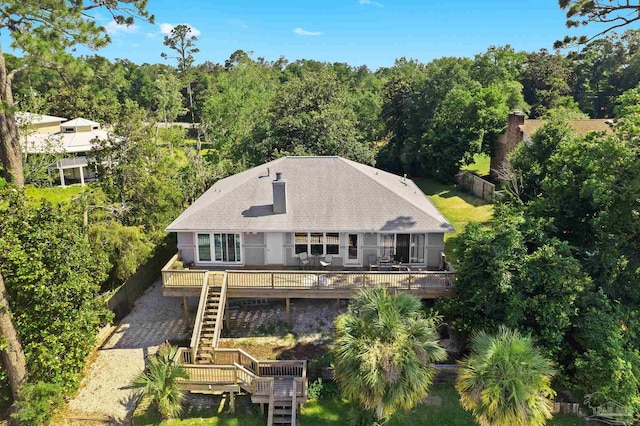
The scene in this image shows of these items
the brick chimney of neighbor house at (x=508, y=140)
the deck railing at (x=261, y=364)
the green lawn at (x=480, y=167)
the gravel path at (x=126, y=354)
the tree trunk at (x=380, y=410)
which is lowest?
the gravel path at (x=126, y=354)

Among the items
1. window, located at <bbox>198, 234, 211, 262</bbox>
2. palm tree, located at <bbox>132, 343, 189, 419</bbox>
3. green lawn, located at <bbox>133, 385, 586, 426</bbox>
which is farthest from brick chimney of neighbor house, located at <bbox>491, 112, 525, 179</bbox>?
palm tree, located at <bbox>132, 343, 189, 419</bbox>

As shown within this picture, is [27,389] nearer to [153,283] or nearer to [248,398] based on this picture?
[248,398]

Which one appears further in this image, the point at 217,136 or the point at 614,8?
the point at 217,136

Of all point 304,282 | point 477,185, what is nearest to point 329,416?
point 304,282

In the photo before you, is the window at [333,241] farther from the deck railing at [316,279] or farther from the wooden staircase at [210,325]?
the wooden staircase at [210,325]

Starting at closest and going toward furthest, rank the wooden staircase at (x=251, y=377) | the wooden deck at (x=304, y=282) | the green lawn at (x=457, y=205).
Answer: the wooden staircase at (x=251, y=377)
the wooden deck at (x=304, y=282)
the green lawn at (x=457, y=205)

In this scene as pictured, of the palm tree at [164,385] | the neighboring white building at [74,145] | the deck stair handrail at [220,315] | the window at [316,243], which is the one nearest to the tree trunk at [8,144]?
the palm tree at [164,385]

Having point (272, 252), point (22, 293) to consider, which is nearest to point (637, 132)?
point (272, 252)
